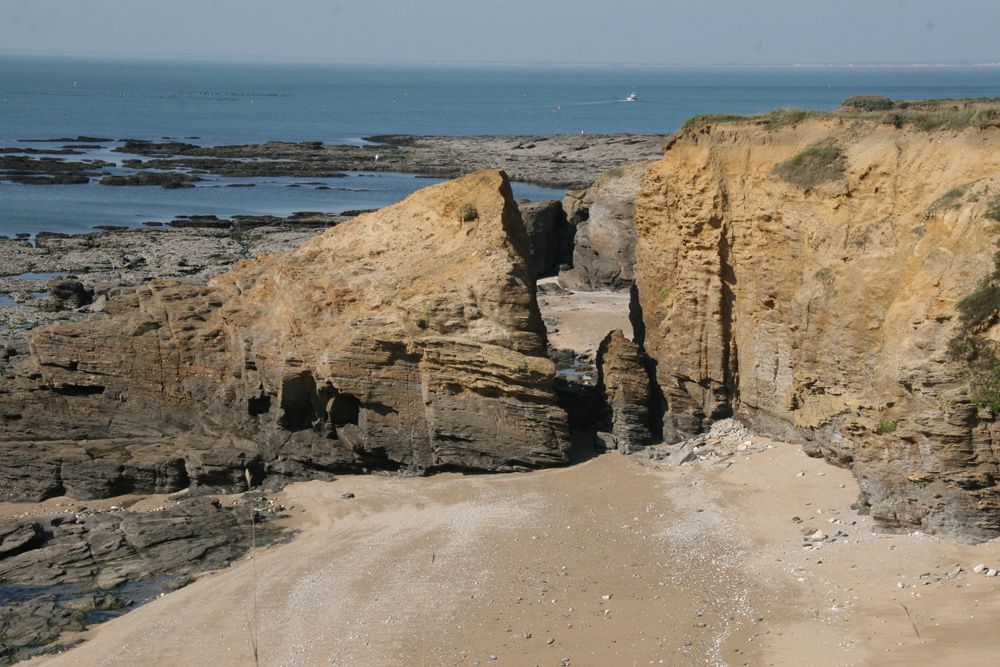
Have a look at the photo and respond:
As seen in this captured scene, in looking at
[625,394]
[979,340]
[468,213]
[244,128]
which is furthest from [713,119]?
[244,128]

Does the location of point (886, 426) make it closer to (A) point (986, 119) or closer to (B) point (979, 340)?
(B) point (979, 340)

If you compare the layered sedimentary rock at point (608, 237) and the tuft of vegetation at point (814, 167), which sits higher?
the tuft of vegetation at point (814, 167)

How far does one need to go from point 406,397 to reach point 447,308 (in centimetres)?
192

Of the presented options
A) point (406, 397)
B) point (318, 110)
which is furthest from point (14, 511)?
point (318, 110)

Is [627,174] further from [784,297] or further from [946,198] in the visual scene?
[946,198]

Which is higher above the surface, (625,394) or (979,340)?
(979,340)

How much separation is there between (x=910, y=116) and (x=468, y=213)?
8.54 m

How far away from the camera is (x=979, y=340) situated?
16.1 metres

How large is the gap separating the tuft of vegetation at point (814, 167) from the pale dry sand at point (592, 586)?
194 inches

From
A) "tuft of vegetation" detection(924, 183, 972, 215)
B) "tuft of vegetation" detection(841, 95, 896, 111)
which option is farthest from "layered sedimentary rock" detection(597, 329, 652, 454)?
"tuft of vegetation" detection(841, 95, 896, 111)

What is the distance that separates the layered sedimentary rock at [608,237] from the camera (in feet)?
132

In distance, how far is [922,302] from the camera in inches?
663

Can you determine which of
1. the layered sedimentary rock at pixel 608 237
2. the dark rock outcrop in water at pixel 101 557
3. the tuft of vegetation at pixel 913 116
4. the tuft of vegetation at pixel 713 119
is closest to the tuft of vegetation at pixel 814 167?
the tuft of vegetation at pixel 913 116

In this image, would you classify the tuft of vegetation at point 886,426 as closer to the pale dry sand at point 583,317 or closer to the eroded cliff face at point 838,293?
the eroded cliff face at point 838,293
